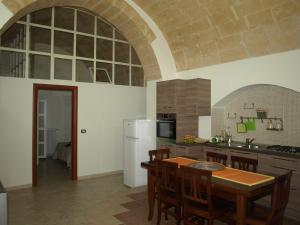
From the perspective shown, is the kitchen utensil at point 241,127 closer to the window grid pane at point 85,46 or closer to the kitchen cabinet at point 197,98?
the kitchen cabinet at point 197,98

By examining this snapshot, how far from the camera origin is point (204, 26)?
473 centimetres

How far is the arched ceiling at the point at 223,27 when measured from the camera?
3.77 meters

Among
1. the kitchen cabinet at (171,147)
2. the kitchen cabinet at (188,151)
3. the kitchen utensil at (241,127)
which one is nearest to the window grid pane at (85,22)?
the kitchen cabinet at (171,147)

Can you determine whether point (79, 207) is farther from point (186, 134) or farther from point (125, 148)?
point (186, 134)

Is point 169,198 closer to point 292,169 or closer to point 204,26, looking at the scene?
point 292,169

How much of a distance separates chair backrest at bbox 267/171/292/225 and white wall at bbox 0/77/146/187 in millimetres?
4197

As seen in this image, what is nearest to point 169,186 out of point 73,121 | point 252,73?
point 252,73

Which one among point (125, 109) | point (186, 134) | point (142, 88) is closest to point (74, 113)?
point (125, 109)

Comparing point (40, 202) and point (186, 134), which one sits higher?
point (186, 134)

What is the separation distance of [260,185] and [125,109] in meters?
4.27

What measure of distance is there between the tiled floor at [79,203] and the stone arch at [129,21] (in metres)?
2.74

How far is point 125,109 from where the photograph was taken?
6.34m

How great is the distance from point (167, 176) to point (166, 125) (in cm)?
235

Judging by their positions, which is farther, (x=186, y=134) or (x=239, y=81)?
(x=186, y=134)
